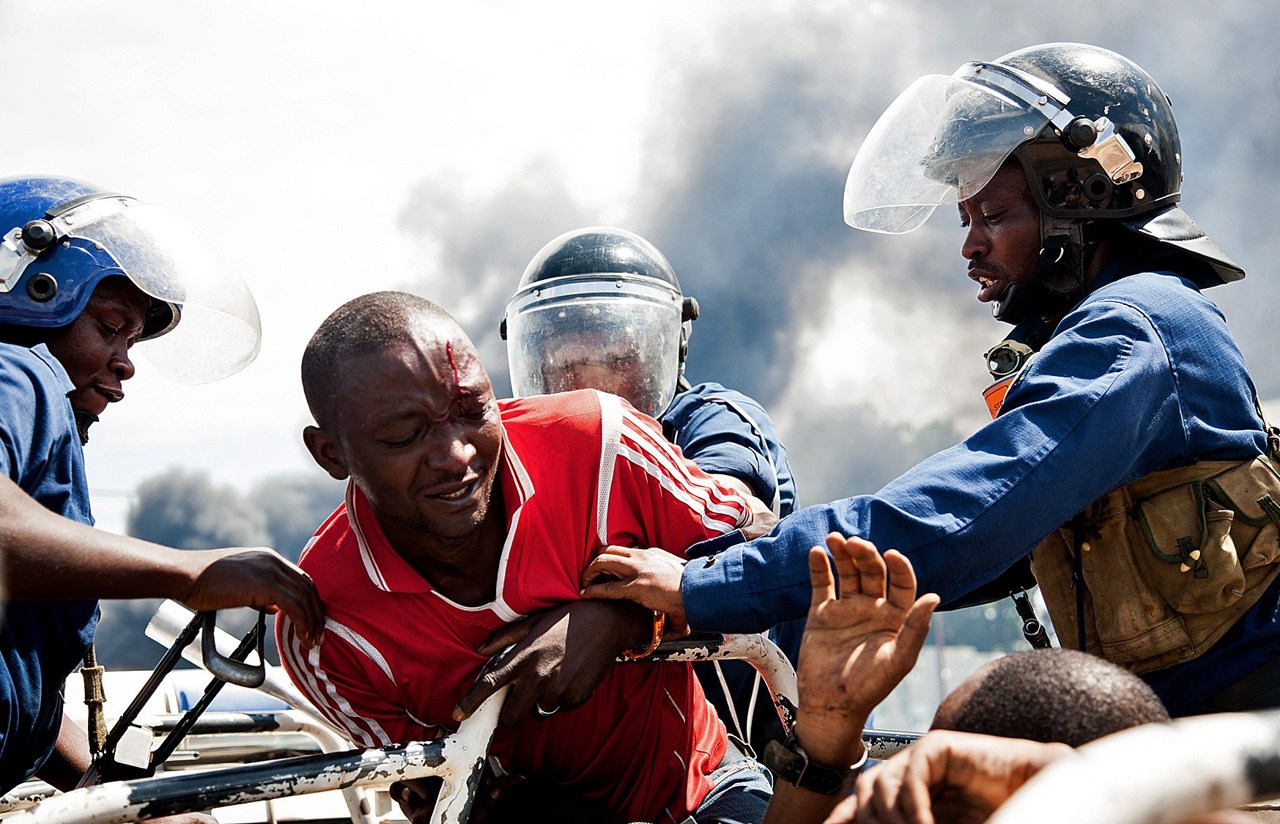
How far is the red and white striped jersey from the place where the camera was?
243 cm

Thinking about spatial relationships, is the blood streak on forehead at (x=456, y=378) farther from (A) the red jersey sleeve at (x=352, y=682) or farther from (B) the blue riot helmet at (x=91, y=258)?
(B) the blue riot helmet at (x=91, y=258)

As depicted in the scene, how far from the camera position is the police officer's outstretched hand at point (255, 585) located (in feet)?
7.03

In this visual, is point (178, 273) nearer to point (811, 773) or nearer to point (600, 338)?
point (600, 338)

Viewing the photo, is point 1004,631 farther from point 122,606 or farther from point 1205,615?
point 1205,615

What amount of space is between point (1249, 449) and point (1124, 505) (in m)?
0.27

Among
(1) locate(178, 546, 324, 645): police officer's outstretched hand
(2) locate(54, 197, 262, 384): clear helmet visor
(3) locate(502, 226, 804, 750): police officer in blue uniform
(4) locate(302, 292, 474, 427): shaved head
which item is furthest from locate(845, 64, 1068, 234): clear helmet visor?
(1) locate(178, 546, 324, 645): police officer's outstretched hand

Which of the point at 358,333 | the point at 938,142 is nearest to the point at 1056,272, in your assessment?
the point at 938,142

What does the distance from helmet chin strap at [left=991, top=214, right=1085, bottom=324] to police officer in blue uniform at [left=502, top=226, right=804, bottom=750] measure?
1.03 m

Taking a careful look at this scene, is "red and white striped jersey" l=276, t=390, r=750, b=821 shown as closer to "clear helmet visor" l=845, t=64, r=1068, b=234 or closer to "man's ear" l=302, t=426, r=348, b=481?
"man's ear" l=302, t=426, r=348, b=481

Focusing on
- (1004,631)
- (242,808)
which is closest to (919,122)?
(242,808)

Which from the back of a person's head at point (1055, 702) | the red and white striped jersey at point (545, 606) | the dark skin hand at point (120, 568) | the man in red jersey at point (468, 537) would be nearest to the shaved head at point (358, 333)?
the man in red jersey at point (468, 537)

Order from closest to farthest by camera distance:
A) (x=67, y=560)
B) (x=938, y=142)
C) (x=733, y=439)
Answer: (x=67, y=560), (x=938, y=142), (x=733, y=439)

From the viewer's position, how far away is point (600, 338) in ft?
14.1

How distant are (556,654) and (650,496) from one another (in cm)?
45
